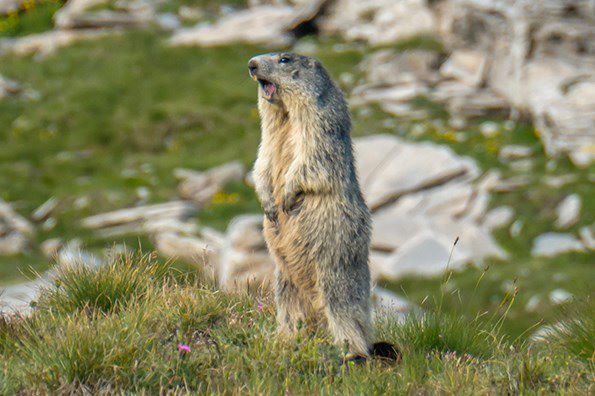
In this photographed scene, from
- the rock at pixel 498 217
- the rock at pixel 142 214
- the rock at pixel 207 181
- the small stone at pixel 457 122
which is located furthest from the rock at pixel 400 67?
the rock at pixel 142 214

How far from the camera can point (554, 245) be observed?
23.3 meters

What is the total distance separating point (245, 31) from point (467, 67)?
1023 centimetres

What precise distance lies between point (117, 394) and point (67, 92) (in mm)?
30377

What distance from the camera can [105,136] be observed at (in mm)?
33000

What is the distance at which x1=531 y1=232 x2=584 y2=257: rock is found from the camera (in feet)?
75.6

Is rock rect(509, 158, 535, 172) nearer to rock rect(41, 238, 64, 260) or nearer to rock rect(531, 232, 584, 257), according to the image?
rock rect(531, 232, 584, 257)

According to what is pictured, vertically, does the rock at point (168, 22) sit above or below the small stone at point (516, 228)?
above

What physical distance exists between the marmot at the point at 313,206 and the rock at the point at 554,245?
15.4 metres

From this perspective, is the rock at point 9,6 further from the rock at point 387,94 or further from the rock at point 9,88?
the rock at point 387,94

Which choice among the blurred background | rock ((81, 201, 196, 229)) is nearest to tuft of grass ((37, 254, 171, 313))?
the blurred background

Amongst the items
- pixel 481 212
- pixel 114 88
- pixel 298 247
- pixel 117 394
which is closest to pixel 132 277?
pixel 298 247

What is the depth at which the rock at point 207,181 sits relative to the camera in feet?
92.8

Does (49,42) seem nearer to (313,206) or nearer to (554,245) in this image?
(554,245)

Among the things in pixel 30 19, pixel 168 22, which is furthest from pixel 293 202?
pixel 30 19
